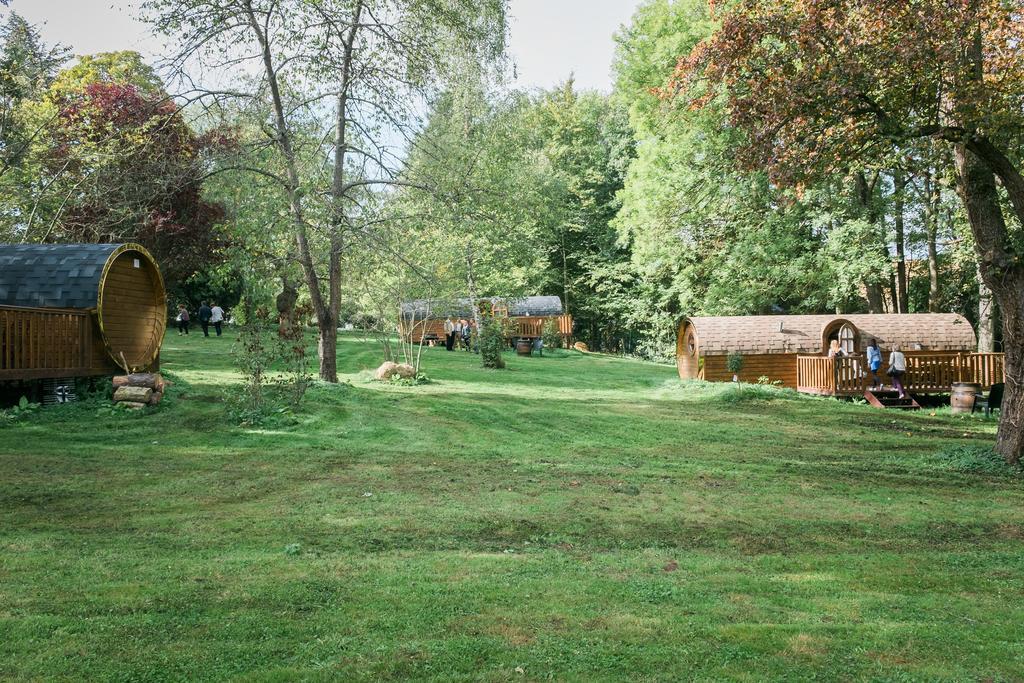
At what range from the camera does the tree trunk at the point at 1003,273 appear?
10.5 meters

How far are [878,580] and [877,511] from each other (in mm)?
2660

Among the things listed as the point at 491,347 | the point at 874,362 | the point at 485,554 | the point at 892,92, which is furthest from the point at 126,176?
the point at 874,362

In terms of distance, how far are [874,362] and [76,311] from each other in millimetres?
17879

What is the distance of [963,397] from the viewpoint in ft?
60.2

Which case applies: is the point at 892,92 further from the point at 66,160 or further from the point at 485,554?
the point at 66,160

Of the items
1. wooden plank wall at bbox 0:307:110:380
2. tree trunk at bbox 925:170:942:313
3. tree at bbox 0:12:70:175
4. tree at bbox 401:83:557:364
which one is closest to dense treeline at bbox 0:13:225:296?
tree at bbox 0:12:70:175

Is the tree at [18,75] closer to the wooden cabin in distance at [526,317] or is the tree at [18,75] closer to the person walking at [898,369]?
the person walking at [898,369]

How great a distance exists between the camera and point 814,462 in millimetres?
10852

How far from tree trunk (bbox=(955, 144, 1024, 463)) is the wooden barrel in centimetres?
837

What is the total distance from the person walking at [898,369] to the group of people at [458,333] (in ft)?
60.5

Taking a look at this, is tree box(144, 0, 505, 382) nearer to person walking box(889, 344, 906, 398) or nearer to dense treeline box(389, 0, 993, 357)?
dense treeline box(389, 0, 993, 357)

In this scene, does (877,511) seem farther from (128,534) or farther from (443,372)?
(443,372)

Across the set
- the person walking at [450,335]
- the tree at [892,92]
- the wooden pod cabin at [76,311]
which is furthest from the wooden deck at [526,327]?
the tree at [892,92]

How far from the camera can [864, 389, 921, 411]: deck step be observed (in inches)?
777
